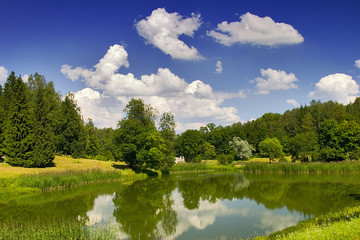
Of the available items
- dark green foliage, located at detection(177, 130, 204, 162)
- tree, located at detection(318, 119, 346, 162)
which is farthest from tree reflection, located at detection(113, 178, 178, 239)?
dark green foliage, located at detection(177, 130, 204, 162)

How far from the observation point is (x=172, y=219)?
22.9 meters

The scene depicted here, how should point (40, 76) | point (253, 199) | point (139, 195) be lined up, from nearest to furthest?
point (253, 199) < point (139, 195) < point (40, 76)

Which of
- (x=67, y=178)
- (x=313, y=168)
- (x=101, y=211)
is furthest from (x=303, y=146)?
(x=101, y=211)

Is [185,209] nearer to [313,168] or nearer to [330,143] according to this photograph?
[313,168]

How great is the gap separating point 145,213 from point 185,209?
4.24 meters

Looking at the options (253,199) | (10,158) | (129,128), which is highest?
(129,128)

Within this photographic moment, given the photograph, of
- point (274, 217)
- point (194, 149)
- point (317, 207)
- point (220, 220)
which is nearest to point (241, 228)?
point (220, 220)


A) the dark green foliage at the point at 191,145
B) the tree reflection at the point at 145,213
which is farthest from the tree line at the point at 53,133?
the tree reflection at the point at 145,213

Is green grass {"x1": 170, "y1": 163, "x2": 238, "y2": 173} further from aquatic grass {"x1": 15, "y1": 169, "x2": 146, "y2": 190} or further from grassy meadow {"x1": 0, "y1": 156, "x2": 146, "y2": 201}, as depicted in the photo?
grassy meadow {"x1": 0, "y1": 156, "x2": 146, "y2": 201}

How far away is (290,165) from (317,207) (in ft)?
107

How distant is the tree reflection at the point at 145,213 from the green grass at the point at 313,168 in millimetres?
29862

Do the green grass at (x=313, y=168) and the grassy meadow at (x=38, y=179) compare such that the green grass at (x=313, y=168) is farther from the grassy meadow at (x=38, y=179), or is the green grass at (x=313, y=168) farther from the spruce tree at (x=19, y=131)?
the spruce tree at (x=19, y=131)

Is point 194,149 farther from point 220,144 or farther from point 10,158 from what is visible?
point 10,158

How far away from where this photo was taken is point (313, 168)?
173 ft
